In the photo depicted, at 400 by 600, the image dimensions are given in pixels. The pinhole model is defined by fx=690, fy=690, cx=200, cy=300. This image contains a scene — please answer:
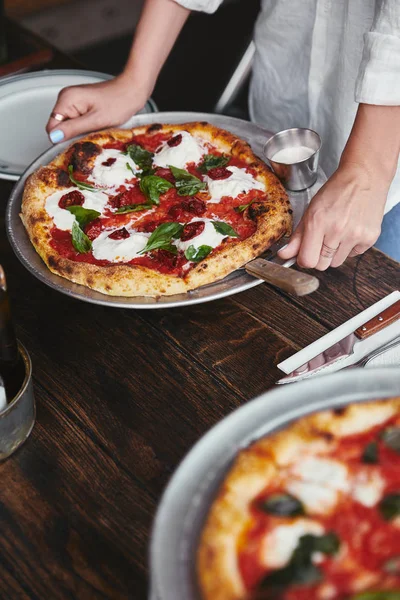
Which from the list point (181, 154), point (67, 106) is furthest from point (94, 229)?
point (67, 106)

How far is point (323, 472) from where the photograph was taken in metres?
1.02

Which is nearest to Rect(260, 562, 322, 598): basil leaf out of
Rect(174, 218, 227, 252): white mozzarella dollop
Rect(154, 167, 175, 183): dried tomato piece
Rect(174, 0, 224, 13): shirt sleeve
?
Rect(174, 218, 227, 252): white mozzarella dollop

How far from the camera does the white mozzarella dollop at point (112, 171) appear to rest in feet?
6.61

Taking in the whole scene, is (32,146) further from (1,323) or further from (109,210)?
(1,323)

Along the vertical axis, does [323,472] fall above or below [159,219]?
above

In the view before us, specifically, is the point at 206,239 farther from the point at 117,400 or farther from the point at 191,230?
the point at 117,400

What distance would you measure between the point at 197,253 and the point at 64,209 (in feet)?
1.45

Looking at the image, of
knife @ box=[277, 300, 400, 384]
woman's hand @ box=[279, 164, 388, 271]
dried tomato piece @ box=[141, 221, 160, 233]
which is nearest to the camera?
knife @ box=[277, 300, 400, 384]

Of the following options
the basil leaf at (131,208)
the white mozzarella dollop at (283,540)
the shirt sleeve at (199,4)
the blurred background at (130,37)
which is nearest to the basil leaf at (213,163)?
the basil leaf at (131,208)

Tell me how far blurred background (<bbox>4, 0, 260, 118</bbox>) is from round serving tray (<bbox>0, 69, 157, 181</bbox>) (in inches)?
96.8

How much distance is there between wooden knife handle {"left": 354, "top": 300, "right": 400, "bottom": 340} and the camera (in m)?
1.52

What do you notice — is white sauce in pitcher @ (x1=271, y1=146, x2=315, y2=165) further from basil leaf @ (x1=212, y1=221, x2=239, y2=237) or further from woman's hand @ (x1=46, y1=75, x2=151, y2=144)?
woman's hand @ (x1=46, y1=75, x2=151, y2=144)

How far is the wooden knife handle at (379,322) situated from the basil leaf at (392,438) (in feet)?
1.56

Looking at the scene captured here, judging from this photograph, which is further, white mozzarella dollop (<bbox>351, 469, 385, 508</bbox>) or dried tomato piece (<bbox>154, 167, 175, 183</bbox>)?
dried tomato piece (<bbox>154, 167, 175, 183</bbox>)
